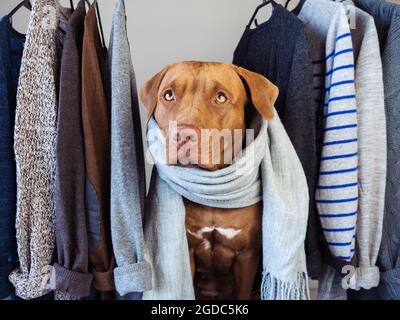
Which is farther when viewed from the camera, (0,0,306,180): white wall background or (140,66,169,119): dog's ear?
(0,0,306,180): white wall background

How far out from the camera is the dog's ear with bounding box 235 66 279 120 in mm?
736

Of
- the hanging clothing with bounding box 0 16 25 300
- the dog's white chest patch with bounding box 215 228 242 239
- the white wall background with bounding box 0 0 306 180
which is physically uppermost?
the white wall background with bounding box 0 0 306 180

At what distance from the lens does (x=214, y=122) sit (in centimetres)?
71

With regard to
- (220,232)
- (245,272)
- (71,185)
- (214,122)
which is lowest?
(245,272)

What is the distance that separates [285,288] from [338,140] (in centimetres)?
38

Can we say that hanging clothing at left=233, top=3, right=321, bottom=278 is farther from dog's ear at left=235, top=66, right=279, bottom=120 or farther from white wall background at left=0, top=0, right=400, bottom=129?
white wall background at left=0, top=0, right=400, bottom=129

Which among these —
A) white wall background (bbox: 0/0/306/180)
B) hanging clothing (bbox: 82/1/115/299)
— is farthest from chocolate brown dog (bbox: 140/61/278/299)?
white wall background (bbox: 0/0/306/180)

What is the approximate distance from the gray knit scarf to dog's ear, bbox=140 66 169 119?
0.13ft

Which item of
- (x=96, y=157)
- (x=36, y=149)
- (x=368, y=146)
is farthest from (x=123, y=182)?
(x=368, y=146)

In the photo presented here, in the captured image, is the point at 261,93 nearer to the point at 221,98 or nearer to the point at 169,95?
the point at 221,98
